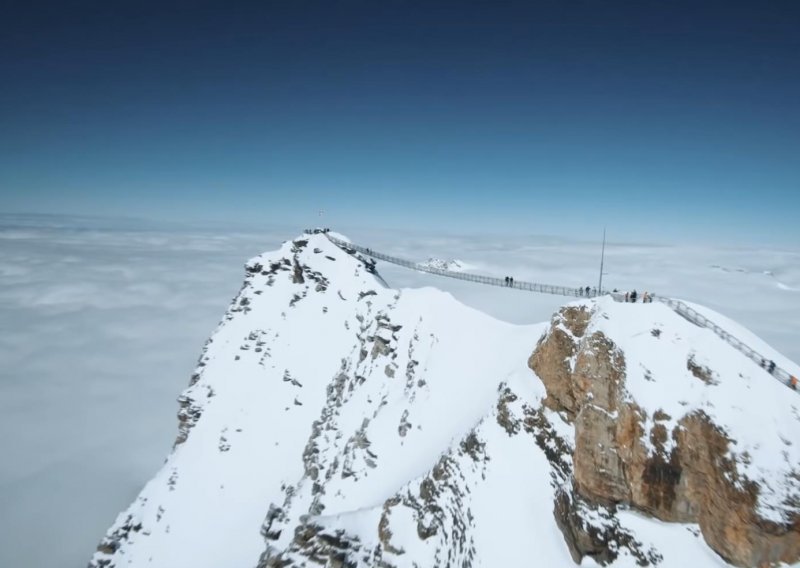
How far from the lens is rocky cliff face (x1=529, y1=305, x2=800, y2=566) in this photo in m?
14.2

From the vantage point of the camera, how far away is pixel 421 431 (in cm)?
3319

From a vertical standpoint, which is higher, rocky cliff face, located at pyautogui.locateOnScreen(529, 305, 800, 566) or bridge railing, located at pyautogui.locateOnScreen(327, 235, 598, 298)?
bridge railing, located at pyautogui.locateOnScreen(327, 235, 598, 298)

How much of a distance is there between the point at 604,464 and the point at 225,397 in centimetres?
5853

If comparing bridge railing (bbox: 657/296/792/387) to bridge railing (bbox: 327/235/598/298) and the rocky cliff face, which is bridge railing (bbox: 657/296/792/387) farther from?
bridge railing (bbox: 327/235/598/298)

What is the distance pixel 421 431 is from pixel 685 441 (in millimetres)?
21004

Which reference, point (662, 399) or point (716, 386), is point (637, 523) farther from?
point (716, 386)

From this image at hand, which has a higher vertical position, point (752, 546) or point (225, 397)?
point (752, 546)

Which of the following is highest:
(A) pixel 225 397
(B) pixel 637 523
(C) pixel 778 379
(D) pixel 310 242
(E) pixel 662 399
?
(D) pixel 310 242

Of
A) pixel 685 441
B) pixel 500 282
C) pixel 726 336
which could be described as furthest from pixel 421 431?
pixel 500 282

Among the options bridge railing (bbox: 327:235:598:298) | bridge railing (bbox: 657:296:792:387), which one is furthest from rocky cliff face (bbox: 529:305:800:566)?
bridge railing (bbox: 327:235:598:298)

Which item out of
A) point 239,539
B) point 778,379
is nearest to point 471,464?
point 778,379

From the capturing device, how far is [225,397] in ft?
198

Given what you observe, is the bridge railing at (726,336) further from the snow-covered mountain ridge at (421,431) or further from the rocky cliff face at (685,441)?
the snow-covered mountain ridge at (421,431)

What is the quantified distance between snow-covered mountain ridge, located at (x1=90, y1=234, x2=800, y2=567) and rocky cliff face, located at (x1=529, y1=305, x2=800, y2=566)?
0.10 meters
